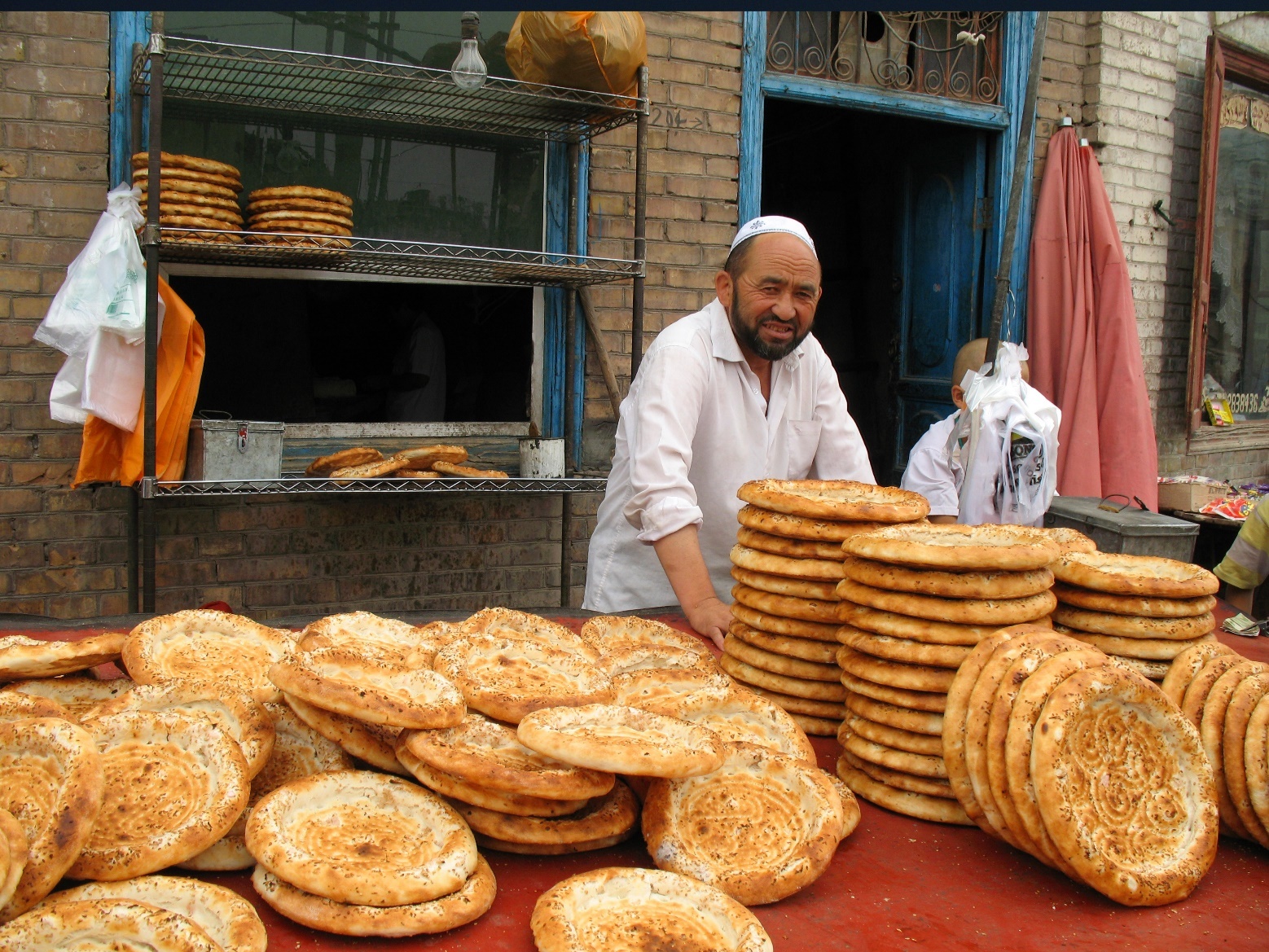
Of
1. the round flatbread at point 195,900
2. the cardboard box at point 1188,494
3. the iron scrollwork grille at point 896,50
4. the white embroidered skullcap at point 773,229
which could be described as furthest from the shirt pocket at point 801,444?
the cardboard box at point 1188,494

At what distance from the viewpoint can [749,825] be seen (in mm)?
1507

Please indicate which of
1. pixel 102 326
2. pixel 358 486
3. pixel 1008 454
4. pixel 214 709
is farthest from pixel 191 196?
pixel 1008 454

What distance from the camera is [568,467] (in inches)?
197

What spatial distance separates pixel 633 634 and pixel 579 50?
113 inches

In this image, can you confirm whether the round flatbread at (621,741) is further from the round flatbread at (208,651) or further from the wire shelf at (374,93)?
the wire shelf at (374,93)

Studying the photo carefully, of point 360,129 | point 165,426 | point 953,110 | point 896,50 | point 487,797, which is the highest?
point 896,50

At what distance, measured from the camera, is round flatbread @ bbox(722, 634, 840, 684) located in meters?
1.98

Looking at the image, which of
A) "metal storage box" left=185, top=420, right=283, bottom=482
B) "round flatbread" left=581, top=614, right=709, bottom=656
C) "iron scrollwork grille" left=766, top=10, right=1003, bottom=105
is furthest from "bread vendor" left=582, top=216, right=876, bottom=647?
"iron scrollwork grille" left=766, top=10, right=1003, bottom=105

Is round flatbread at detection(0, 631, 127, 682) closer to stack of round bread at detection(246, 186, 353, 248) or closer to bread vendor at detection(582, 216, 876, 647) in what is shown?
bread vendor at detection(582, 216, 876, 647)

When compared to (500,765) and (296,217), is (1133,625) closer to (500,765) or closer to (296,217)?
(500,765)

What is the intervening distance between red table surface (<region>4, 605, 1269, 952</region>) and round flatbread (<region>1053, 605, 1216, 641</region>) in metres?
0.37

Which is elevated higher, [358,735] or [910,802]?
[358,735]

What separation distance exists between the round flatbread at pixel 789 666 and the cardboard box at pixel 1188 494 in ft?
18.6

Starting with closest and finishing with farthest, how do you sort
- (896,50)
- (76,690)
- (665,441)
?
(76,690) → (665,441) → (896,50)
